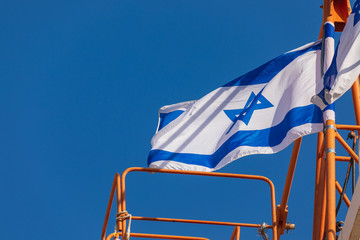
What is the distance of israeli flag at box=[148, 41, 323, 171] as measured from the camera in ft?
37.7

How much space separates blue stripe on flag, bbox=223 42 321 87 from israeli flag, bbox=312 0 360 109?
2.04 meters

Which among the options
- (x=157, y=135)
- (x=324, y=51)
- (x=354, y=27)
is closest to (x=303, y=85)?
(x=324, y=51)

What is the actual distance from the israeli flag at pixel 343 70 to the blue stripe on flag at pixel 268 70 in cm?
204

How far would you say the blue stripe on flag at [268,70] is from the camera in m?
13.1

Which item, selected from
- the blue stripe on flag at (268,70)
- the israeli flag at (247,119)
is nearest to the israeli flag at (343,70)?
the israeli flag at (247,119)

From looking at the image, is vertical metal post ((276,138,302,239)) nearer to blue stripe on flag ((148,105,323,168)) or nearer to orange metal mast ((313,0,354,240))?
orange metal mast ((313,0,354,240))

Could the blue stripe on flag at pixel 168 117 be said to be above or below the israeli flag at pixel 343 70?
above

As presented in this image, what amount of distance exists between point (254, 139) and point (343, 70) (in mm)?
2097

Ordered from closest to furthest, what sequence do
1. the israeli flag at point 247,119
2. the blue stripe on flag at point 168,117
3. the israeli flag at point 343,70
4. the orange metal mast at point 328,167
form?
the orange metal mast at point 328,167 < the israeli flag at point 343,70 < the israeli flag at point 247,119 < the blue stripe on flag at point 168,117

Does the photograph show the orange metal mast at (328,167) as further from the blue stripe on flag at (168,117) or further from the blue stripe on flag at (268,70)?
the blue stripe on flag at (168,117)

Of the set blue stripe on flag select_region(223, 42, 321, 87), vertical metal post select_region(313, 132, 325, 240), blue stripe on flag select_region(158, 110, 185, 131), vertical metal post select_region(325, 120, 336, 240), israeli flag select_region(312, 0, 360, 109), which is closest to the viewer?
vertical metal post select_region(325, 120, 336, 240)

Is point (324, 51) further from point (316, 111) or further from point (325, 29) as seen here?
point (316, 111)

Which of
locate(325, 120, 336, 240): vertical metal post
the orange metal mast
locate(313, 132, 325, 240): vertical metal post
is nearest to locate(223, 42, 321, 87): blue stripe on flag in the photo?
the orange metal mast

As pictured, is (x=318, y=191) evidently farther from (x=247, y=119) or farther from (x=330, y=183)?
(x=330, y=183)
